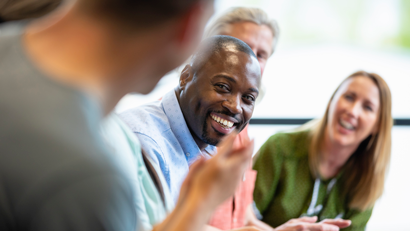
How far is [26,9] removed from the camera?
3.55 feet

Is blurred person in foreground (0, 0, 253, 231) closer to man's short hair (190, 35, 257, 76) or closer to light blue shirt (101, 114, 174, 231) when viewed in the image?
light blue shirt (101, 114, 174, 231)

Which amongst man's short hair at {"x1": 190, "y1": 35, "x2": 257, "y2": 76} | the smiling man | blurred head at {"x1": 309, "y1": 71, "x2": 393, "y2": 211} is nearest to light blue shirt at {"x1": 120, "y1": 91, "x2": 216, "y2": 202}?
the smiling man

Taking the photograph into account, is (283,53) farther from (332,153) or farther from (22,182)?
(22,182)

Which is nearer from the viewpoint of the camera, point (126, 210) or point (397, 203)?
point (126, 210)

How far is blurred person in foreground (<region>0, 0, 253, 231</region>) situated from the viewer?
0.40m

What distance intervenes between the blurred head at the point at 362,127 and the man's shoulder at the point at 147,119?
44.0 inches

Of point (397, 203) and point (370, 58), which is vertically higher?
point (370, 58)

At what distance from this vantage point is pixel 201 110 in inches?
40.4

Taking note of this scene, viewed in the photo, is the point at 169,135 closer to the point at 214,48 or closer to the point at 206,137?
the point at 206,137

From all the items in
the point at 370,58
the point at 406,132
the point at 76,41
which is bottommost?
the point at 406,132

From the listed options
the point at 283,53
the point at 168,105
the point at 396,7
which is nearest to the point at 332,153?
the point at 283,53

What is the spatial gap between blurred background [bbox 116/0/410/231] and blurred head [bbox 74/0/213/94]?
7.35 feet

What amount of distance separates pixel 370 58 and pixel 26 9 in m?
2.43

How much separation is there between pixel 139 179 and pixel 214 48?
40 centimetres
